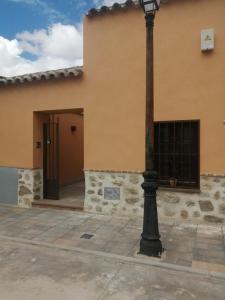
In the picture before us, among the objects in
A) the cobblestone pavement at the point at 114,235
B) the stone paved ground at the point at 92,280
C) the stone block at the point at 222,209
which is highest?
the stone block at the point at 222,209

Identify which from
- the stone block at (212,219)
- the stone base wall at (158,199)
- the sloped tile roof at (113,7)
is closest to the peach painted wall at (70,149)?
the stone base wall at (158,199)

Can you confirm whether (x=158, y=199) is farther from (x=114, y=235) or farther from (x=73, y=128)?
(x=73, y=128)

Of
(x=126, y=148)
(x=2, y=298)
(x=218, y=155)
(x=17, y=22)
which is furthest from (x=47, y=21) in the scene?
(x=2, y=298)

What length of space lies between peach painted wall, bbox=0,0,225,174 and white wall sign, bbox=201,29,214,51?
13 centimetres

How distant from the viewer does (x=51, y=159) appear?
962 centimetres

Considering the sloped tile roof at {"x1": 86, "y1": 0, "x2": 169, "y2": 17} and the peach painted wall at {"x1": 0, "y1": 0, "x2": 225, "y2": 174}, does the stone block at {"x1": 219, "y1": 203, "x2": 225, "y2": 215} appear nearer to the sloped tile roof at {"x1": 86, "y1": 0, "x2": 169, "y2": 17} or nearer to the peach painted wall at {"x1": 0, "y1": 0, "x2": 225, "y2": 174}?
the peach painted wall at {"x1": 0, "y1": 0, "x2": 225, "y2": 174}

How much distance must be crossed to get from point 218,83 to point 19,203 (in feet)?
22.1

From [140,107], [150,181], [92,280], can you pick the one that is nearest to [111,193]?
[140,107]

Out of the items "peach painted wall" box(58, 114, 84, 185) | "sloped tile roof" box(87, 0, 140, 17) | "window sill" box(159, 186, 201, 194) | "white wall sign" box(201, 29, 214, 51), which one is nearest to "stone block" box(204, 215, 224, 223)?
"window sill" box(159, 186, 201, 194)

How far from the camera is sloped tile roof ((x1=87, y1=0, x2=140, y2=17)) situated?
7.24m

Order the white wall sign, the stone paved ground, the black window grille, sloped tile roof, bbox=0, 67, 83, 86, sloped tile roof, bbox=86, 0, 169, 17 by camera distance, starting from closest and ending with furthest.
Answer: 1. the stone paved ground
2. the white wall sign
3. the black window grille
4. sloped tile roof, bbox=86, 0, 169, 17
5. sloped tile roof, bbox=0, 67, 83, 86

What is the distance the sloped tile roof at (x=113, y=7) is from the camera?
7238mm

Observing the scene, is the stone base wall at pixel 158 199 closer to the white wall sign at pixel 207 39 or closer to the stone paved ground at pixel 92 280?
the stone paved ground at pixel 92 280

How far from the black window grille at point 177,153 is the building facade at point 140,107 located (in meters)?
0.02
